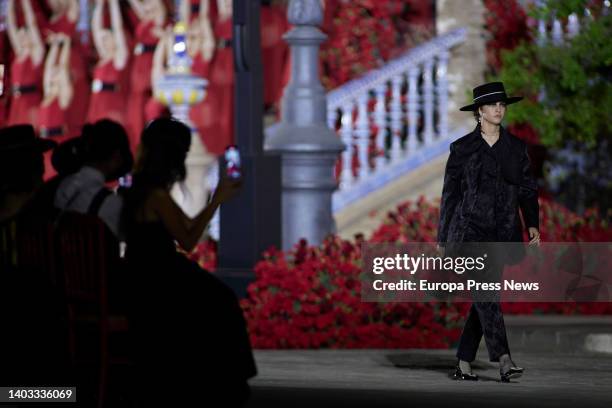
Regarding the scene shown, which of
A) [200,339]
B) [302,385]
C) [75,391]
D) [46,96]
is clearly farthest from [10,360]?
[46,96]

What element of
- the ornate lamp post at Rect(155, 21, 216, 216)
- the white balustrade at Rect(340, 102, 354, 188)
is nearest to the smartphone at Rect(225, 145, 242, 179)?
the ornate lamp post at Rect(155, 21, 216, 216)

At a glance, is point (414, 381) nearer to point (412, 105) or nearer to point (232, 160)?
point (232, 160)

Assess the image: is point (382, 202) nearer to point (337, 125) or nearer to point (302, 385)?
point (337, 125)

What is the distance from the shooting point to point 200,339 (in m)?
9.48

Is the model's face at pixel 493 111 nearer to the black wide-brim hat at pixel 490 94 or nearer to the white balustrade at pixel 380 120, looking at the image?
the black wide-brim hat at pixel 490 94

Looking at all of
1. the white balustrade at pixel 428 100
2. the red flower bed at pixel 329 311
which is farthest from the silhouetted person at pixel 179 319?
the white balustrade at pixel 428 100

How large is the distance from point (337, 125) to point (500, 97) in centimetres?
936

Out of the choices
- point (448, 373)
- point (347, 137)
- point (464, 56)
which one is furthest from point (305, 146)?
point (464, 56)

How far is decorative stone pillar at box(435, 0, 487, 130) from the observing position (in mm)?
21234

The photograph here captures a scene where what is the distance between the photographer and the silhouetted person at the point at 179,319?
948cm

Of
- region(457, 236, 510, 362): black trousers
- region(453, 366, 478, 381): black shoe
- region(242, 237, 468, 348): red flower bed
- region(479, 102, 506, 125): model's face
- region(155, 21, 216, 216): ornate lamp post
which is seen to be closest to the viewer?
region(457, 236, 510, 362): black trousers
